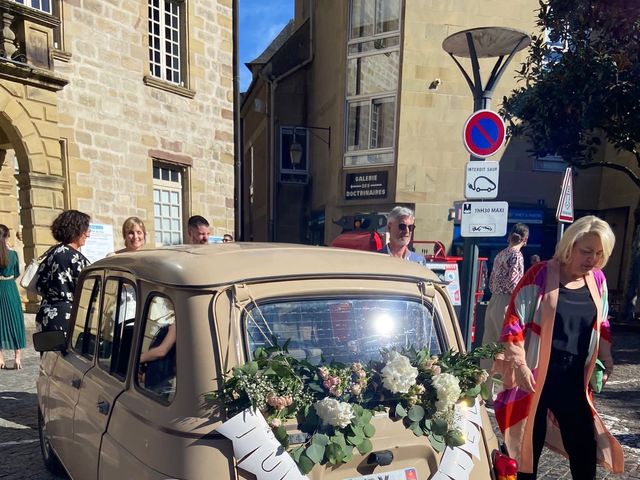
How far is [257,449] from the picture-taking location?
1454 mm

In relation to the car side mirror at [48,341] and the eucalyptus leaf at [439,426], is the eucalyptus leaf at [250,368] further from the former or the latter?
the car side mirror at [48,341]

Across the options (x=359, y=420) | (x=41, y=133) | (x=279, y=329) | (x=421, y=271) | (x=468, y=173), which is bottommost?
(x=359, y=420)

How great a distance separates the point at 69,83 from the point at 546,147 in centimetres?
1006

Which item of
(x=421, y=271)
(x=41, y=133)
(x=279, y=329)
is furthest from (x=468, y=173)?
(x=41, y=133)

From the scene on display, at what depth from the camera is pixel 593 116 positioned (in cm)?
774

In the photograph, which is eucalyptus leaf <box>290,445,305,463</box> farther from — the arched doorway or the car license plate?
the arched doorway

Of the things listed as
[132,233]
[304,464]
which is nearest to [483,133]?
[132,233]

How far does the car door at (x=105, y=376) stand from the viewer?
201 centimetres

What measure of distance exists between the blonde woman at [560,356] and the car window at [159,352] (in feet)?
5.86

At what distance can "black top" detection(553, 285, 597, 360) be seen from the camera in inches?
99.6

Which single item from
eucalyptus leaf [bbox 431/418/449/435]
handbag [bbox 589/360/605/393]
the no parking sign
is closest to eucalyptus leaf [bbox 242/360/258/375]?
eucalyptus leaf [bbox 431/418/449/435]

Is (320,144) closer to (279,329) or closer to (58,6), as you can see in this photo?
(58,6)

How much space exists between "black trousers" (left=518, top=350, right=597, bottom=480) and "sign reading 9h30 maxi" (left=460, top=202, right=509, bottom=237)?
89.9 inches

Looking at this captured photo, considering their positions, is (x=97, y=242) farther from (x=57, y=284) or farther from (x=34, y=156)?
(x=57, y=284)
